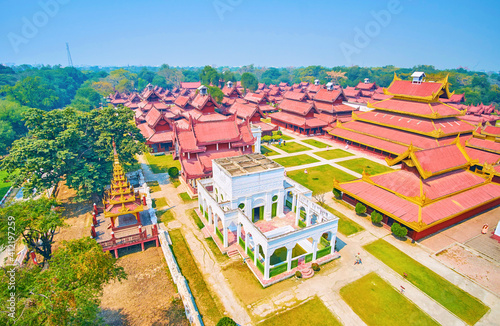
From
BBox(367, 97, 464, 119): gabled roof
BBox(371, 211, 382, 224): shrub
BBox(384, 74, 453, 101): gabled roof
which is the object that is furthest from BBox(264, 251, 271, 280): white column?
BBox(384, 74, 453, 101): gabled roof

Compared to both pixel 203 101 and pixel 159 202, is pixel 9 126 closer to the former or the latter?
pixel 203 101

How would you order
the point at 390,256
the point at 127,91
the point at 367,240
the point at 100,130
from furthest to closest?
the point at 127,91
the point at 100,130
the point at 367,240
the point at 390,256

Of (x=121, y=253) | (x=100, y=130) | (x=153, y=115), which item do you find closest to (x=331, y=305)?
(x=121, y=253)

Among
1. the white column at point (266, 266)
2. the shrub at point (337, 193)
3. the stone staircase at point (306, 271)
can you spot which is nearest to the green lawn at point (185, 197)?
the white column at point (266, 266)

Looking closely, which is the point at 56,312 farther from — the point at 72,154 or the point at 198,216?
the point at 72,154

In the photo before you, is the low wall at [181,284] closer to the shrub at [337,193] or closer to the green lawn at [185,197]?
the green lawn at [185,197]

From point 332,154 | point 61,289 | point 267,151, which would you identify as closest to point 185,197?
point 61,289
